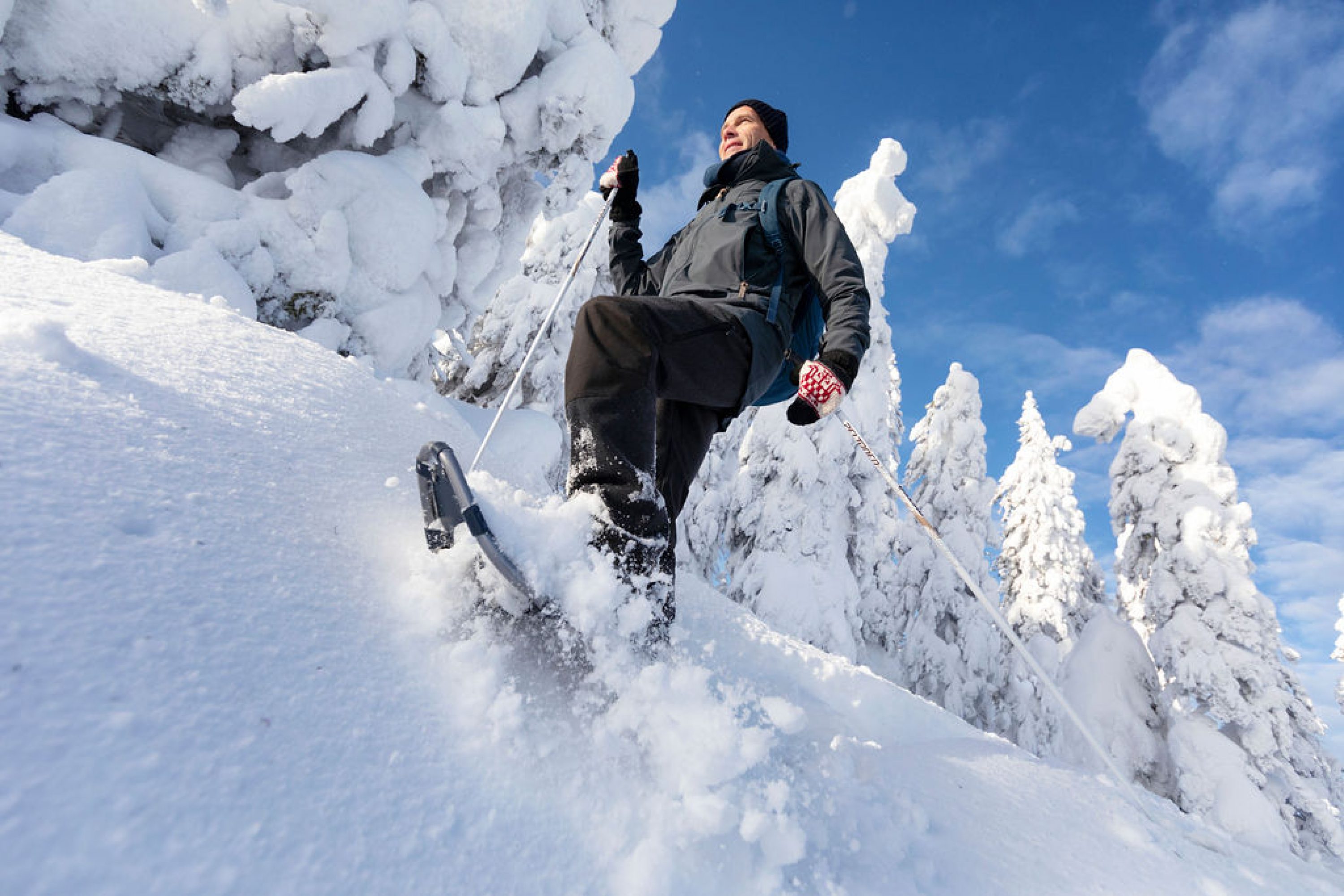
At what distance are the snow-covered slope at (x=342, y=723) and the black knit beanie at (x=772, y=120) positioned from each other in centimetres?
245

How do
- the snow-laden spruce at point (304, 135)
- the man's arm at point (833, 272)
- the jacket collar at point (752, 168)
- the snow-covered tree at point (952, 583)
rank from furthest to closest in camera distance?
the snow-covered tree at point (952, 583), the snow-laden spruce at point (304, 135), the jacket collar at point (752, 168), the man's arm at point (833, 272)

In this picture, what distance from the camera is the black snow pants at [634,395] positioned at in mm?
1728

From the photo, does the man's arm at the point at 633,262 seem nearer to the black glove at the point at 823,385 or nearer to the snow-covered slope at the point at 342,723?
the black glove at the point at 823,385

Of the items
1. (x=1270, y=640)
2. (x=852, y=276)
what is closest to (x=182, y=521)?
(x=852, y=276)

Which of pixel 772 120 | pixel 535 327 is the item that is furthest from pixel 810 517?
pixel 772 120

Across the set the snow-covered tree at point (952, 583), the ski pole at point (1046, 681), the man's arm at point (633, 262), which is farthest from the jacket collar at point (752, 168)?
the snow-covered tree at point (952, 583)

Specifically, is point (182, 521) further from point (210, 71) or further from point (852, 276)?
point (210, 71)

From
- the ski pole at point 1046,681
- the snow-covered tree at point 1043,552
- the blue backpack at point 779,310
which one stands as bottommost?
the ski pole at point 1046,681

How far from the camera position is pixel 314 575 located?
4.35ft

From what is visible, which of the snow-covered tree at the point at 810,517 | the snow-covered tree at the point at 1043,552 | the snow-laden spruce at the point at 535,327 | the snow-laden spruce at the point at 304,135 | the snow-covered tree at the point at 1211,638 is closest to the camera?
the snow-laden spruce at the point at 304,135

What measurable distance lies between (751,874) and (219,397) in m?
1.86

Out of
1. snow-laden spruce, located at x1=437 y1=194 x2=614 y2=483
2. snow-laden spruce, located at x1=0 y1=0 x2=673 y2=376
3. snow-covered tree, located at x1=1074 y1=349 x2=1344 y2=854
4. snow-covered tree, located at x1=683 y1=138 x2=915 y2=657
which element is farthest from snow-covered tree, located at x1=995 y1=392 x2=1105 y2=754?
snow-laden spruce, located at x1=0 y1=0 x2=673 y2=376

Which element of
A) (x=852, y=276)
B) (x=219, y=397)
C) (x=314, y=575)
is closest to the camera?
(x=314, y=575)

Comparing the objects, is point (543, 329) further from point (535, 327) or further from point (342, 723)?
point (535, 327)
